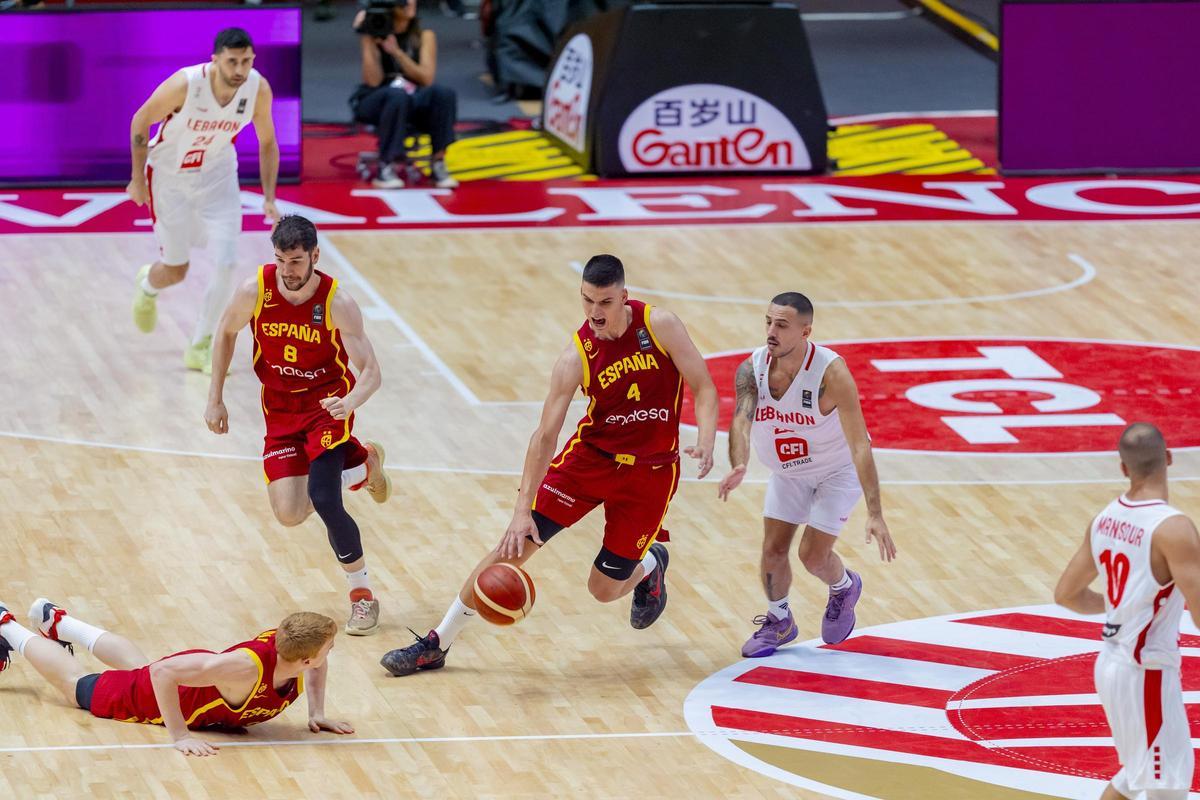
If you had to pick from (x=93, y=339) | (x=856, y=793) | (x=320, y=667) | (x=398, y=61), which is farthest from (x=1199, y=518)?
(x=398, y=61)

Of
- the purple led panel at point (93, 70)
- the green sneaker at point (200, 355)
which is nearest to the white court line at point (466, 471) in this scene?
the green sneaker at point (200, 355)

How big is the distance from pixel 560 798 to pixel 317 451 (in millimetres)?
2171

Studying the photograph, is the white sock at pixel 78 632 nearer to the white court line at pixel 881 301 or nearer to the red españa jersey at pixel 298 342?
the red españa jersey at pixel 298 342

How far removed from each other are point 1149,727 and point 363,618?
11.7 ft

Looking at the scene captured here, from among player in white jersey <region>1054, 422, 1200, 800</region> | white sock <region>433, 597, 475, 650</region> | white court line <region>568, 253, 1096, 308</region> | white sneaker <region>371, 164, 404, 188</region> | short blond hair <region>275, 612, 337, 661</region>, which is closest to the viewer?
player in white jersey <region>1054, 422, 1200, 800</region>

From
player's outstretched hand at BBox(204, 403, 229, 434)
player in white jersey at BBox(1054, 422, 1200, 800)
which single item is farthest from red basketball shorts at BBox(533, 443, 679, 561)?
player in white jersey at BBox(1054, 422, 1200, 800)

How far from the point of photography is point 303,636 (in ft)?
24.4

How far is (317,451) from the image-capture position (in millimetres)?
8906

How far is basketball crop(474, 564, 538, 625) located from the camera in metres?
8.09

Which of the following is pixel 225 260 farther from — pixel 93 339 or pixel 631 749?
pixel 631 749

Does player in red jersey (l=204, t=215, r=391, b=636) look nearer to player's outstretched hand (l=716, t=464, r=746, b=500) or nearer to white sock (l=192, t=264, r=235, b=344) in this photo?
player's outstretched hand (l=716, t=464, r=746, b=500)

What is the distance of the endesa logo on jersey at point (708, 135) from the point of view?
58.5ft

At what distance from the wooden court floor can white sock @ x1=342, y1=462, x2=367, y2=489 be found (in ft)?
1.74

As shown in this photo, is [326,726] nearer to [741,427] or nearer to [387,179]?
[741,427]
